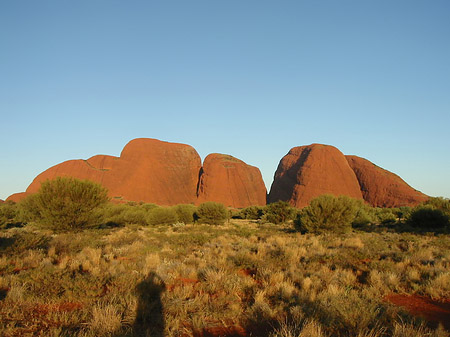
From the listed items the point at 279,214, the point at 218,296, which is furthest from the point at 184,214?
the point at 218,296

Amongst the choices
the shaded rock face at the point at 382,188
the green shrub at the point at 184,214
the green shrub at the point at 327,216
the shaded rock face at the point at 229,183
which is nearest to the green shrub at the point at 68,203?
the green shrub at the point at 327,216

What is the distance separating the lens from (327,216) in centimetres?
1722

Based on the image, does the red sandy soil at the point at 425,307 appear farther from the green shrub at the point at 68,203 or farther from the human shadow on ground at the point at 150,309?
the green shrub at the point at 68,203

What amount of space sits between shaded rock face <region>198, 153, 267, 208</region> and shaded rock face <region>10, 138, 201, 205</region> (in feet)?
12.5

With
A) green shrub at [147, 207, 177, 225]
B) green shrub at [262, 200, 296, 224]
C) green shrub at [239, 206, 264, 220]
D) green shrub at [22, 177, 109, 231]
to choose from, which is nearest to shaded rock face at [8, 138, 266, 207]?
green shrub at [239, 206, 264, 220]

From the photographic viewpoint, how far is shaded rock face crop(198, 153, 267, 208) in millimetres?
70250

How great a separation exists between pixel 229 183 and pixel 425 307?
67311 mm

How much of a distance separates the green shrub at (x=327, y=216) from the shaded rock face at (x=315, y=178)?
4724cm

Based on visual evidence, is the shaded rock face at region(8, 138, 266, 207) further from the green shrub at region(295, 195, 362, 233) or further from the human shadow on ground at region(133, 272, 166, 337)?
the human shadow on ground at region(133, 272, 166, 337)

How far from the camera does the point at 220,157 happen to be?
76375mm

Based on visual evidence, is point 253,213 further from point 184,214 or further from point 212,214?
point 212,214

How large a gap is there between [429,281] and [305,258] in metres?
3.48

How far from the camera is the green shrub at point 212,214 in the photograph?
2686 cm

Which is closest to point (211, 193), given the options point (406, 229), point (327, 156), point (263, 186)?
point (263, 186)
